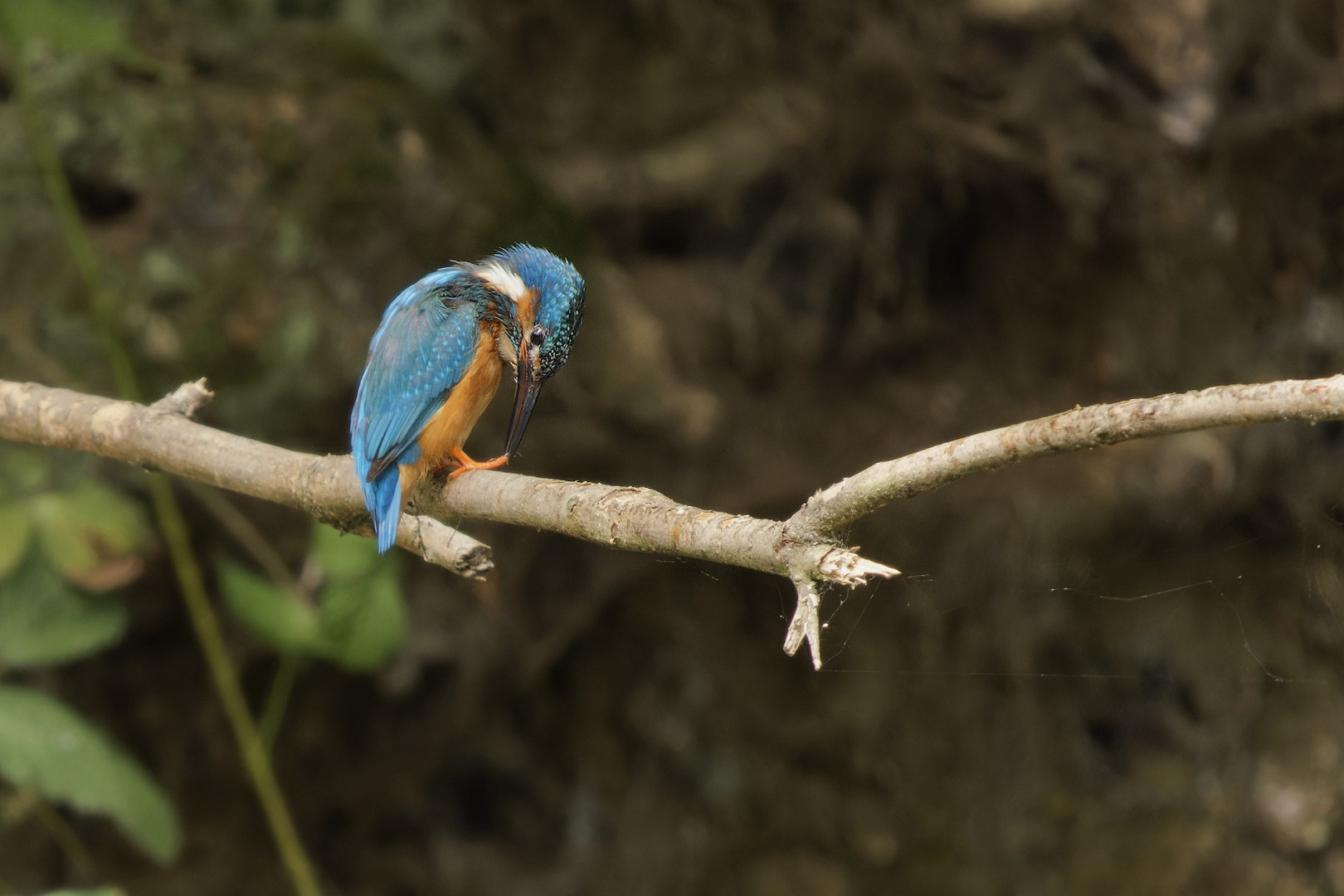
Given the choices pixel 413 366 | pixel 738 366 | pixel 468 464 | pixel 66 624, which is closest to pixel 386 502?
pixel 468 464

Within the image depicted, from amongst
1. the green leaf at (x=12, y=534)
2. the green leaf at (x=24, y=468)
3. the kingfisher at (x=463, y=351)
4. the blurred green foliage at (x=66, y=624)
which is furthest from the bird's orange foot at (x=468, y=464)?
the green leaf at (x=24, y=468)

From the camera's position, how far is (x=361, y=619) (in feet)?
8.45

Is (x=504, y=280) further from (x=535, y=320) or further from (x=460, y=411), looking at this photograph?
(x=460, y=411)

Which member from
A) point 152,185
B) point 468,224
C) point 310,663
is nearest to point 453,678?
point 310,663

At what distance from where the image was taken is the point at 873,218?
12.2ft

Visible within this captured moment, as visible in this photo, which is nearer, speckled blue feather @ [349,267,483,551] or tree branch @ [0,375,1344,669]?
tree branch @ [0,375,1344,669]

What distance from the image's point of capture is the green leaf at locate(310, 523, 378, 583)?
2.51 meters

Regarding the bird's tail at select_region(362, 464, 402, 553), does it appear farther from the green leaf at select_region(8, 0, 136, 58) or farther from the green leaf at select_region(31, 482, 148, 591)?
the green leaf at select_region(8, 0, 136, 58)

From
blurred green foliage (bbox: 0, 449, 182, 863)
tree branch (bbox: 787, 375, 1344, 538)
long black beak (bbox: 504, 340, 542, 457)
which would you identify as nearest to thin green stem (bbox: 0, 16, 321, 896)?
blurred green foliage (bbox: 0, 449, 182, 863)

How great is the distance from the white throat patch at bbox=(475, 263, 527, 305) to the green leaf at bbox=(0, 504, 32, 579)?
1247 millimetres

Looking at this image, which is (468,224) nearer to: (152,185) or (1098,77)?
(152,185)

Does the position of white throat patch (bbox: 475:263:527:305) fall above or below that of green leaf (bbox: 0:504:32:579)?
above

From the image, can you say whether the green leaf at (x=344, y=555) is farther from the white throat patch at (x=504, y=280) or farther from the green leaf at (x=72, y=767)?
the white throat patch at (x=504, y=280)

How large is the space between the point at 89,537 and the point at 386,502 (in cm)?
112
